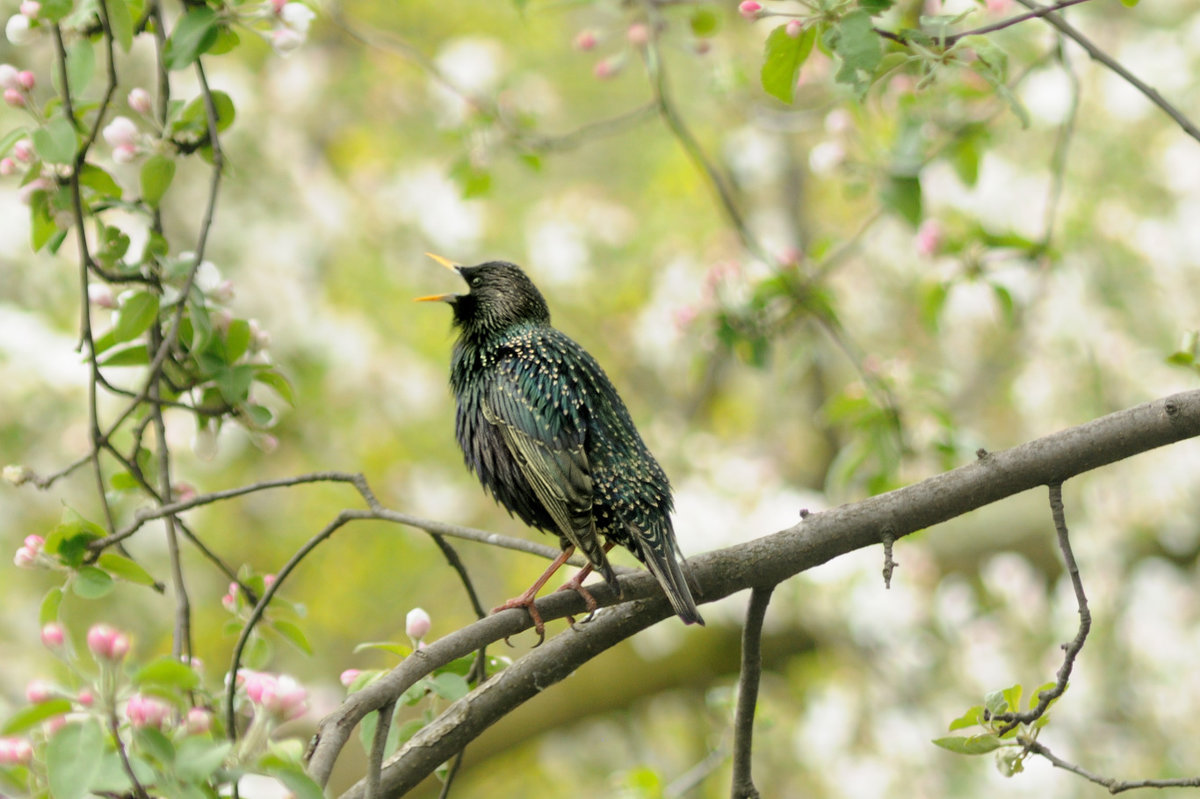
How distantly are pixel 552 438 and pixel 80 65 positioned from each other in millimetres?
1244

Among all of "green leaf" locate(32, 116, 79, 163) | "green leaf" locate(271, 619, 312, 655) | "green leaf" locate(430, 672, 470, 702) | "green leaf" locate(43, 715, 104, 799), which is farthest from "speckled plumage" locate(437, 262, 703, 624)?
"green leaf" locate(43, 715, 104, 799)

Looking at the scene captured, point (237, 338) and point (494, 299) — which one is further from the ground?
point (494, 299)

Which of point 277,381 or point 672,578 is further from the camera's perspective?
point 277,381

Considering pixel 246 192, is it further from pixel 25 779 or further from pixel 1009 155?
pixel 25 779

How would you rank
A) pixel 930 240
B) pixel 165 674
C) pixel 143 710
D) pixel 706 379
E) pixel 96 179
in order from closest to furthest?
pixel 165 674, pixel 143 710, pixel 96 179, pixel 930 240, pixel 706 379

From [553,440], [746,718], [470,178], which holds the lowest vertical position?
[746,718]

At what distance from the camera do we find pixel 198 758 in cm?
127

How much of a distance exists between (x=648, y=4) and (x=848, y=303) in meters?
3.34

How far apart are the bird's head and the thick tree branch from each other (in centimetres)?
115

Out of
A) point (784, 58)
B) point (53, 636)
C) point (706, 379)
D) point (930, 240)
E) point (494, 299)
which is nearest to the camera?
point (53, 636)

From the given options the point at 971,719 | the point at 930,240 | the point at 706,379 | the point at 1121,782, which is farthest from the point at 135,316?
the point at 706,379

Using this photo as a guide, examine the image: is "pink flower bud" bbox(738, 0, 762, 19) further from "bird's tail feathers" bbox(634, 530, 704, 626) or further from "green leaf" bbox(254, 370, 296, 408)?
"green leaf" bbox(254, 370, 296, 408)

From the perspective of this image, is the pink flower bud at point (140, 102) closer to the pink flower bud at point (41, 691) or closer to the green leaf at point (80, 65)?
the green leaf at point (80, 65)

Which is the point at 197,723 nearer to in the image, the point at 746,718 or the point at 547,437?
the point at 746,718
